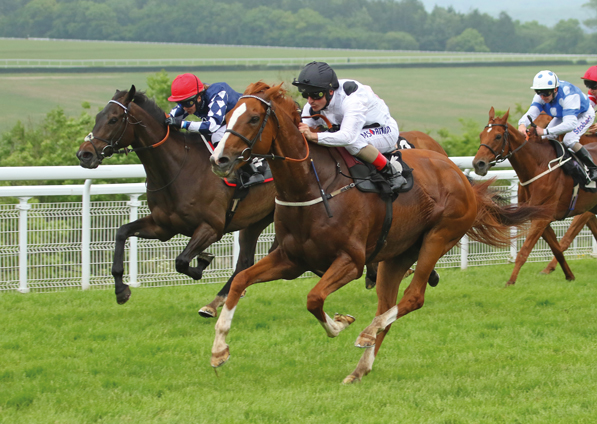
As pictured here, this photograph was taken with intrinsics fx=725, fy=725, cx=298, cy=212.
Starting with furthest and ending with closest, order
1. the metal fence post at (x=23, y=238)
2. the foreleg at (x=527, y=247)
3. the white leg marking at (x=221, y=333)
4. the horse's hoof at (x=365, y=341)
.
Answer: the foreleg at (x=527, y=247)
the metal fence post at (x=23, y=238)
the horse's hoof at (x=365, y=341)
the white leg marking at (x=221, y=333)

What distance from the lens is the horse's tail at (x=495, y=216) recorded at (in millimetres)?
5008

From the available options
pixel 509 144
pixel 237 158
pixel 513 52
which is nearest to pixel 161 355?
pixel 237 158

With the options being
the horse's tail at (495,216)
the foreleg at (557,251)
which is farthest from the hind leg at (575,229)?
the horse's tail at (495,216)

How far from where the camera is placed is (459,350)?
4789 millimetres

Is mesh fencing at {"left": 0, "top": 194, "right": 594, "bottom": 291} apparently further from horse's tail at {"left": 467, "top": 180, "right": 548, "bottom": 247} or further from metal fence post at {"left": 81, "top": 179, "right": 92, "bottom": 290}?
horse's tail at {"left": 467, "top": 180, "right": 548, "bottom": 247}

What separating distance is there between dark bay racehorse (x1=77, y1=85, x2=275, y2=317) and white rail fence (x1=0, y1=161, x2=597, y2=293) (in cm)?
112

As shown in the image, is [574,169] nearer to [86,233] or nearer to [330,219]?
[330,219]

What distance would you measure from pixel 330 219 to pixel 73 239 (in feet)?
11.8

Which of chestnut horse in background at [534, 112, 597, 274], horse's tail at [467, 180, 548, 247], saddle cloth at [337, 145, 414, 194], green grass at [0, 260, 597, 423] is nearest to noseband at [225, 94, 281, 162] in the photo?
saddle cloth at [337, 145, 414, 194]

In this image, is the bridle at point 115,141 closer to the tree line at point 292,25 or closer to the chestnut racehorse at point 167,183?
the chestnut racehorse at point 167,183

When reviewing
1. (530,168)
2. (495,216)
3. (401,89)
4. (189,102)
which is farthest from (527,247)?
(401,89)

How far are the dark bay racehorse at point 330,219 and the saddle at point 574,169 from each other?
115 inches

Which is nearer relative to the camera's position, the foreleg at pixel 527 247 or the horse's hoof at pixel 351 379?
the horse's hoof at pixel 351 379

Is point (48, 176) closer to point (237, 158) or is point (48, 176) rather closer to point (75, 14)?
point (237, 158)
